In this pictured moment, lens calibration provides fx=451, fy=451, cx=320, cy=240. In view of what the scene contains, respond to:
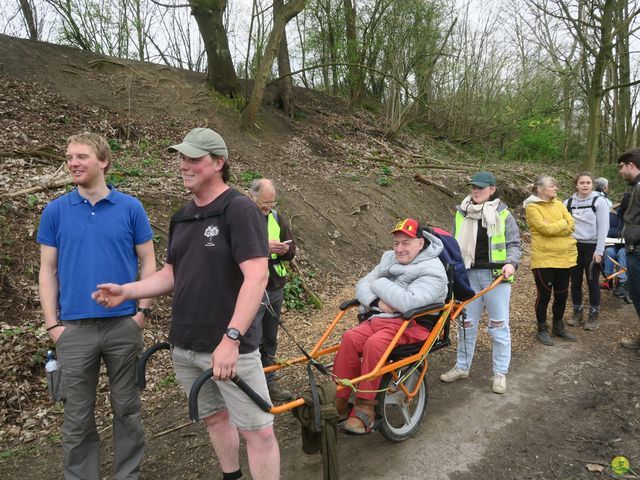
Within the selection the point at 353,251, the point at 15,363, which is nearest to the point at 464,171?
the point at 353,251

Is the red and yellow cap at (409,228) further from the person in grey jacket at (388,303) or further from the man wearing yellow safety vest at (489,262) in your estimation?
the man wearing yellow safety vest at (489,262)

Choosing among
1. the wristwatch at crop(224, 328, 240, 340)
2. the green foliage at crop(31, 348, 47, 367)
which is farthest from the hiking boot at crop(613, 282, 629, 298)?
the green foliage at crop(31, 348, 47, 367)

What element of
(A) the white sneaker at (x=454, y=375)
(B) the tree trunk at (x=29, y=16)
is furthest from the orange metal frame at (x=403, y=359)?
(B) the tree trunk at (x=29, y=16)

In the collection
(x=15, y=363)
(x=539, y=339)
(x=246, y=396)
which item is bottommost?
(x=539, y=339)

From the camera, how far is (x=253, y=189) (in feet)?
14.5

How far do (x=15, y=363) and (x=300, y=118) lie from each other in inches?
528

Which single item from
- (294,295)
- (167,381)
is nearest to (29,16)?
(294,295)

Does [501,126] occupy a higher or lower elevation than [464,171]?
higher

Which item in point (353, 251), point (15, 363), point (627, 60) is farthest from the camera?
point (627, 60)

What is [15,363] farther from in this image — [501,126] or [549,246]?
[501,126]

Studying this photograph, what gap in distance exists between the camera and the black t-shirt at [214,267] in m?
2.42

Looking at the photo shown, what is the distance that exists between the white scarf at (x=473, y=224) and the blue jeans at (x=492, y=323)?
22 cm

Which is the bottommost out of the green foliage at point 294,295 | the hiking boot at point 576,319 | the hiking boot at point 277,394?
the hiking boot at point 576,319

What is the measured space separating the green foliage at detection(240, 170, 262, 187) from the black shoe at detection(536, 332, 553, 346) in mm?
6306
